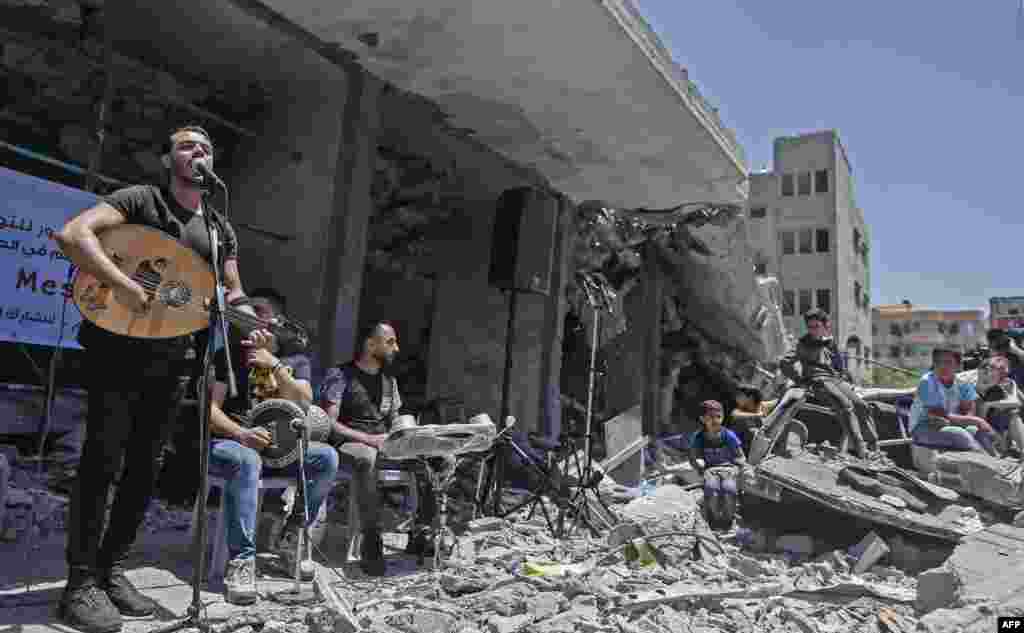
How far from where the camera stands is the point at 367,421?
14.2ft

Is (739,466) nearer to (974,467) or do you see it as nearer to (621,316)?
(974,467)

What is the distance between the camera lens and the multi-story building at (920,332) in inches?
3000

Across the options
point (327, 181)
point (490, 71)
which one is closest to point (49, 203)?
point (327, 181)

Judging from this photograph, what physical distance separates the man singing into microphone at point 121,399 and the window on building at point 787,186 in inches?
1442

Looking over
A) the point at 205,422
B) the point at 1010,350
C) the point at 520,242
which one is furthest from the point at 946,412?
the point at 205,422

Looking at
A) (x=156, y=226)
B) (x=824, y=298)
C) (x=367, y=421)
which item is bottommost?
(x=367, y=421)

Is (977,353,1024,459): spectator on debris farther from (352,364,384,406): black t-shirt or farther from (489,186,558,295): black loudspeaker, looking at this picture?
(352,364,384,406): black t-shirt

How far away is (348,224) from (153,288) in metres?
3.30

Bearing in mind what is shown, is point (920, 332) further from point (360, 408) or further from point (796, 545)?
point (360, 408)

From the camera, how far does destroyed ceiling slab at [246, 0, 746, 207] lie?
4969 mm

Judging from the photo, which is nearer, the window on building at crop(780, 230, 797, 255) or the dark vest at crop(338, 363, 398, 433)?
A: the dark vest at crop(338, 363, 398, 433)

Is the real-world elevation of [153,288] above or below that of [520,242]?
below

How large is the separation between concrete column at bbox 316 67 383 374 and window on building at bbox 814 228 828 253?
1299 inches

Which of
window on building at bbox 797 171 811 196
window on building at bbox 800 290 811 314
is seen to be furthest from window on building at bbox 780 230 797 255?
window on building at bbox 800 290 811 314
